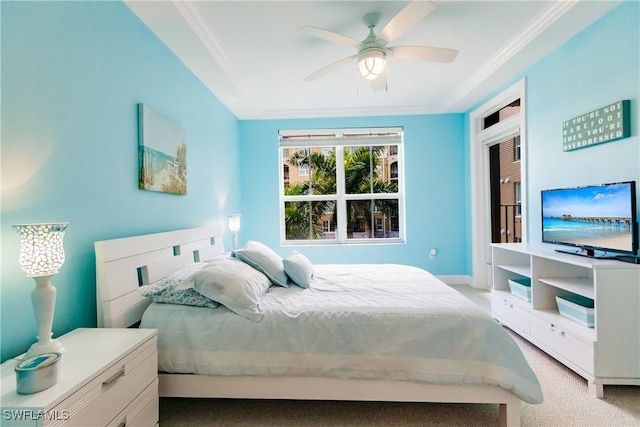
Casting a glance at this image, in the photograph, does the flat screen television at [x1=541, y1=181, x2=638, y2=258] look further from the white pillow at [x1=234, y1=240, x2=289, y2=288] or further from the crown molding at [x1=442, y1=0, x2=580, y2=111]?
the white pillow at [x1=234, y1=240, x2=289, y2=288]

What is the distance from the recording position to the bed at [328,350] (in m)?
1.51

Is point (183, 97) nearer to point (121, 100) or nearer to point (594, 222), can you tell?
point (121, 100)

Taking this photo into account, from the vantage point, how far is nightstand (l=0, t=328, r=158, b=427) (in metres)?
0.92

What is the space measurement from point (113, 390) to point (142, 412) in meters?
0.28

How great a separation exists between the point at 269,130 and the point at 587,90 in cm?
351

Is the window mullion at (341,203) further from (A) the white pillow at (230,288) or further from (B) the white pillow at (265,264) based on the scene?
(A) the white pillow at (230,288)

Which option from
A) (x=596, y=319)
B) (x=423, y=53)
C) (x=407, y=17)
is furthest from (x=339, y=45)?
(x=596, y=319)

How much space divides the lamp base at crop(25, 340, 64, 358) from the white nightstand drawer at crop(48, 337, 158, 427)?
19cm

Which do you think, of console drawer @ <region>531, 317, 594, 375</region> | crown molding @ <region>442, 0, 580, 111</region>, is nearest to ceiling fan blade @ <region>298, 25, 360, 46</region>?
crown molding @ <region>442, 0, 580, 111</region>

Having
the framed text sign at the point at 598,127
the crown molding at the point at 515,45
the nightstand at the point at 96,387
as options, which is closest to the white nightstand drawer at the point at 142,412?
the nightstand at the point at 96,387

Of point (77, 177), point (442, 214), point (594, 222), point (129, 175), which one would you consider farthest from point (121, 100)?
point (442, 214)

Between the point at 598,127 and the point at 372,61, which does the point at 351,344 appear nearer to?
the point at 372,61

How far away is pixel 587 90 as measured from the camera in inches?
88.9

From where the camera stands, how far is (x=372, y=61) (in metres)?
2.16
